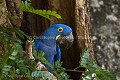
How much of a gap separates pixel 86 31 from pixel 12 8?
0.48 meters

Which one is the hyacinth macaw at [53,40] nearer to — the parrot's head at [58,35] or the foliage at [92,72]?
the parrot's head at [58,35]

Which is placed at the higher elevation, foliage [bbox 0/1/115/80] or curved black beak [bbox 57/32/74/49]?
foliage [bbox 0/1/115/80]

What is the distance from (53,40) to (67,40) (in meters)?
0.12

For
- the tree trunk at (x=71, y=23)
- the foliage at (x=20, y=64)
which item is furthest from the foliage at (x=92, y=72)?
the tree trunk at (x=71, y=23)

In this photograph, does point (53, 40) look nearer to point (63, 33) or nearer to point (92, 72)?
point (63, 33)

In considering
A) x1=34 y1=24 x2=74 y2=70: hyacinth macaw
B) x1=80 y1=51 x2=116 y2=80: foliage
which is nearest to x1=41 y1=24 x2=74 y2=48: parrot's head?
x1=34 y1=24 x2=74 y2=70: hyacinth macaw

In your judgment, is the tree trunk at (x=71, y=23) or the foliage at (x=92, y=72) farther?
the tree trunk at (x=71, y=23)

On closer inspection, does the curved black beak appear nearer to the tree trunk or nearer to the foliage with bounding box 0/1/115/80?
the tree trunk

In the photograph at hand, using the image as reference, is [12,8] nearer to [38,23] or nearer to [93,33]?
[38,23]

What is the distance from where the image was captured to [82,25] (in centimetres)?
216

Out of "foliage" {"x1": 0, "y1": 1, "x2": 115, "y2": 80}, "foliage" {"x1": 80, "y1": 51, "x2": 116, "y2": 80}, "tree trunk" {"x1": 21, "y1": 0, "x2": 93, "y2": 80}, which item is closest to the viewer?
"foliage" {"x1": 0, "y1": 1, "x2": 115, "y2": 80}

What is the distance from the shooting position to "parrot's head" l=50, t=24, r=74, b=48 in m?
2.20

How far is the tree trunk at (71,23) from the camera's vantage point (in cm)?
216

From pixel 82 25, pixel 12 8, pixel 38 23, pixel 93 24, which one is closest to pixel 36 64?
pixel 12 8
